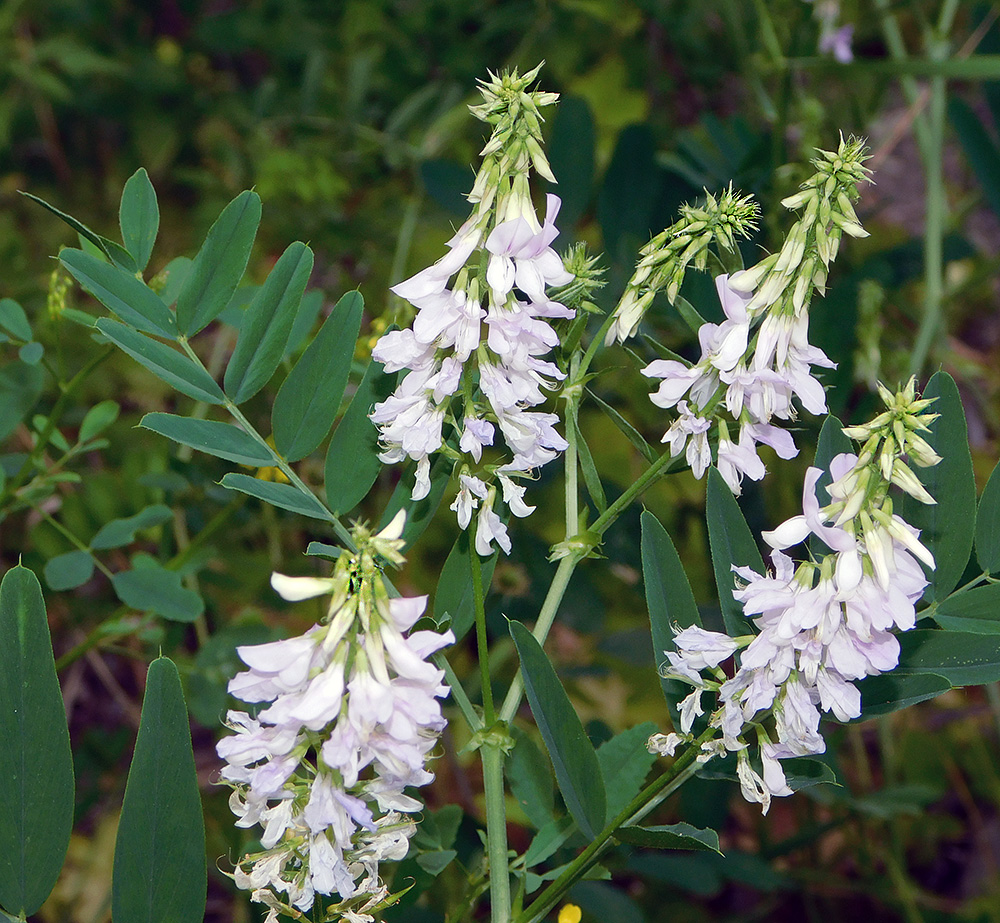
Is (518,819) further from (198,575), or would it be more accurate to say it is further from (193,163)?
(193,163)

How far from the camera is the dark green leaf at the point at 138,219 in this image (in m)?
1.16

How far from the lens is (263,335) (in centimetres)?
111

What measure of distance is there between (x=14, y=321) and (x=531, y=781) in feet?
3.02

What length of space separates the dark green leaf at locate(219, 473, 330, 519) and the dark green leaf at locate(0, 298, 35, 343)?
0.58 meters

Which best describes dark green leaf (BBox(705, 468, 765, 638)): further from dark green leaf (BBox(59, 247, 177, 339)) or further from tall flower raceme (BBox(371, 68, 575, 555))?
dark green leaf (BBox(59, 247, 177, 339))

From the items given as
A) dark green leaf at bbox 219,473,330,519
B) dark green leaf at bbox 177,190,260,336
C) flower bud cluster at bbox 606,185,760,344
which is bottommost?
dark green leaf at bbox 219,473,330,519

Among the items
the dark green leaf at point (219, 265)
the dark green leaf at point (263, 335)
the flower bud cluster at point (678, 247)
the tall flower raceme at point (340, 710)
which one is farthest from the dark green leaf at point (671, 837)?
the dark green leaf at point (219, 265)

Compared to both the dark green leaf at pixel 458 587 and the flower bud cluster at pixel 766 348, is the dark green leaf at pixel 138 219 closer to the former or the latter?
the dark green leaf at pixel 458 587

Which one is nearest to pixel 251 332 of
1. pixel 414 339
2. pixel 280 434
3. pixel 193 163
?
pixel 280 434

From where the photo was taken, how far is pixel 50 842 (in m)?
0.93

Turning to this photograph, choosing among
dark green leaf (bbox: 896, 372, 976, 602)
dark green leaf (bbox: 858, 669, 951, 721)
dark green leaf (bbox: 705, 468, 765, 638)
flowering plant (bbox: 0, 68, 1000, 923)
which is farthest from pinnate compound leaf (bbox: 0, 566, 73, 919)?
dark green leaf (bbox: 896, 372, 976, 602)

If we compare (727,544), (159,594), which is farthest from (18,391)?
(727,544)

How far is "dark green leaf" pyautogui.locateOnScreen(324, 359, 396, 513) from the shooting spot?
3.52 feet

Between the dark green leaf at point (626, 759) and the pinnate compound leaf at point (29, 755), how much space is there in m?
0.58
